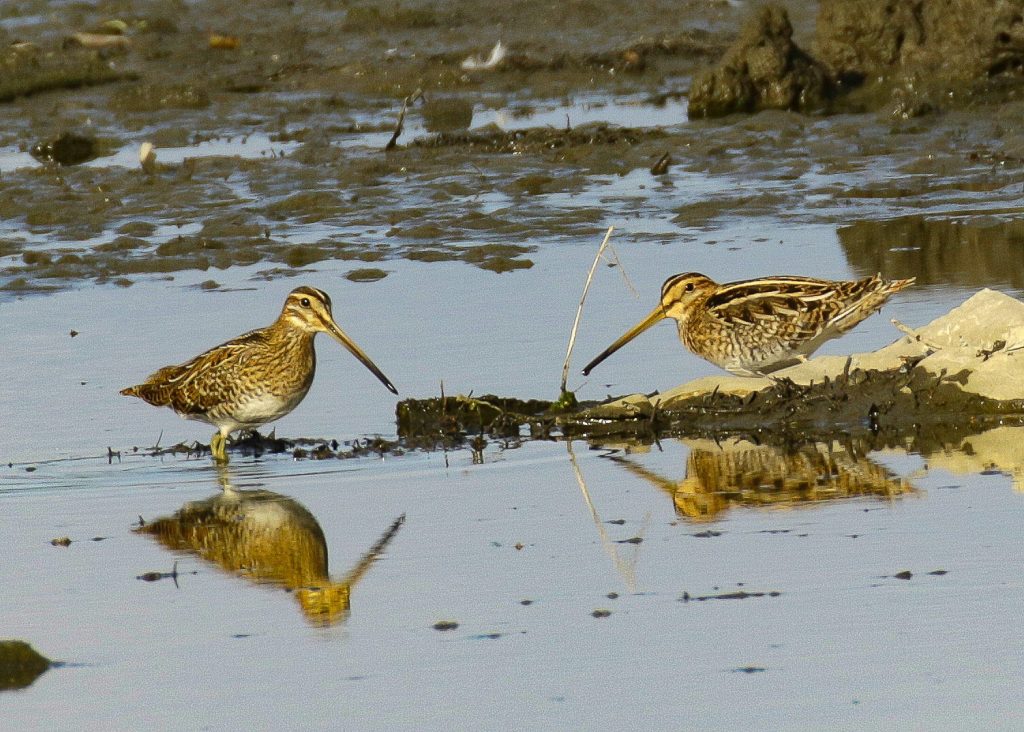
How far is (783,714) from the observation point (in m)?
4.77

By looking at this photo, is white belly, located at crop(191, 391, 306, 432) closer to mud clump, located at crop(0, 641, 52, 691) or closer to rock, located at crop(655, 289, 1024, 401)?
rock, located at crop(655, 289, 1024, 401)

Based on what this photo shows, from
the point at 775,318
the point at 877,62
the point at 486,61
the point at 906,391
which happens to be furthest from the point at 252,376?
the point at 486,61

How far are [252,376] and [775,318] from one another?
7.52 ft

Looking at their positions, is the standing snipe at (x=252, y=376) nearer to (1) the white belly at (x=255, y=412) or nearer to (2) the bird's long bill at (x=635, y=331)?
(1) the white belly at (x=255, y=412)

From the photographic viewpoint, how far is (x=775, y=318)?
8781 mm

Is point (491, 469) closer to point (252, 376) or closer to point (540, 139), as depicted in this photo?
point (252, 376)

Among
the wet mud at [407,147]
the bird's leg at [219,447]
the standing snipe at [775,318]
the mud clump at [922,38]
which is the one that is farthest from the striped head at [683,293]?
the mud clump at [922,38]

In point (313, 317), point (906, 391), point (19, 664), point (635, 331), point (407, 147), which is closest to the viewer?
A: point (19, 664)

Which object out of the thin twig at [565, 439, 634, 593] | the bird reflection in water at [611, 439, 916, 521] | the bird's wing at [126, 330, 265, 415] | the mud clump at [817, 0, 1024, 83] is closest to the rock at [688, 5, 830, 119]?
the mud clump at [817, 0, 1024, 83]

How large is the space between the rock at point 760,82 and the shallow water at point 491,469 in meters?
0.38

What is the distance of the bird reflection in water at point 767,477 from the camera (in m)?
6.89

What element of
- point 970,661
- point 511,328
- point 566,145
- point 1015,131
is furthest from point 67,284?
point 970,661

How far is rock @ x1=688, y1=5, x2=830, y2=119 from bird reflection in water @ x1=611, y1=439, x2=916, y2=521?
9669mm

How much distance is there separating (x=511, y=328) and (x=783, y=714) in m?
5.75
